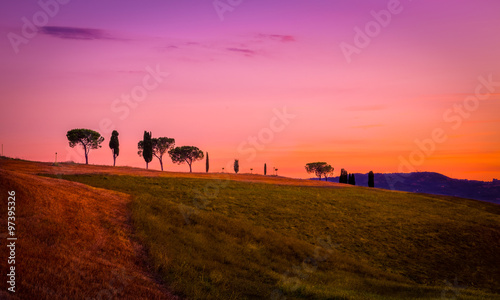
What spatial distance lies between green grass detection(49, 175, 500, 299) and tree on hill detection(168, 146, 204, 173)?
9897cm

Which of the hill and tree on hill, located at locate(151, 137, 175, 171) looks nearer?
the hill

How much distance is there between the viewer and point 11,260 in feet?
39.9

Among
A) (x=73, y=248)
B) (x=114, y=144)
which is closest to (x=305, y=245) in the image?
(x=73, y=248)

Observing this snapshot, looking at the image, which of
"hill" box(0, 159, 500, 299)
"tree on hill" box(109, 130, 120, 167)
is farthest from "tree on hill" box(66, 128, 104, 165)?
"hill" box(0, 159, 500, 299)

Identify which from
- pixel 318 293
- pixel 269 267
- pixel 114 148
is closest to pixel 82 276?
pixel 318 293

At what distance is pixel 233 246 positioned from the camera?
83.8 feet

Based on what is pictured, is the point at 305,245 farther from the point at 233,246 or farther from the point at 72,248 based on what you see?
the point at 72,248

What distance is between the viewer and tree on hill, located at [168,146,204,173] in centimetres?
15112

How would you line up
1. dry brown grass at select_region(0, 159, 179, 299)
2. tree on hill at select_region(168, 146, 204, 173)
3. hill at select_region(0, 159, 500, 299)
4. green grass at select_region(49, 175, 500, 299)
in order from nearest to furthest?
dry brown grass at select_region(0, 159, 179, 299) < hill at select_region(0, 159, 500, 299) < green grass at select_region(49, 175, 500, 299) < tree on hill at select_region(168, 146, 204, 173)

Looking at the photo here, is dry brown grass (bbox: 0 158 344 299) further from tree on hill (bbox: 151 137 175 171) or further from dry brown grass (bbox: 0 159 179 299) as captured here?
tree on hill (bbox: 151 137 175 171)

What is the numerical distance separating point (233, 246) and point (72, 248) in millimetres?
12205

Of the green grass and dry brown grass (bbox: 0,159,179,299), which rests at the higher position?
dry brown grass (bbox: 0,159,179,299)

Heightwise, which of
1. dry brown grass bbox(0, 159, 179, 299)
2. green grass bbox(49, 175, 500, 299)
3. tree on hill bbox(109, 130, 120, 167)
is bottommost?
green grass bbox(49, 175, 500, 299)

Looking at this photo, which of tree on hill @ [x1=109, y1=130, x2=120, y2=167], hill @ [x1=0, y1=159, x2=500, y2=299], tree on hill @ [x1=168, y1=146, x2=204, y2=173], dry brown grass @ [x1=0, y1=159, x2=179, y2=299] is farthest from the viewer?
tree on hill @ [x1=168, y1=146, x2=204, y2=173]
